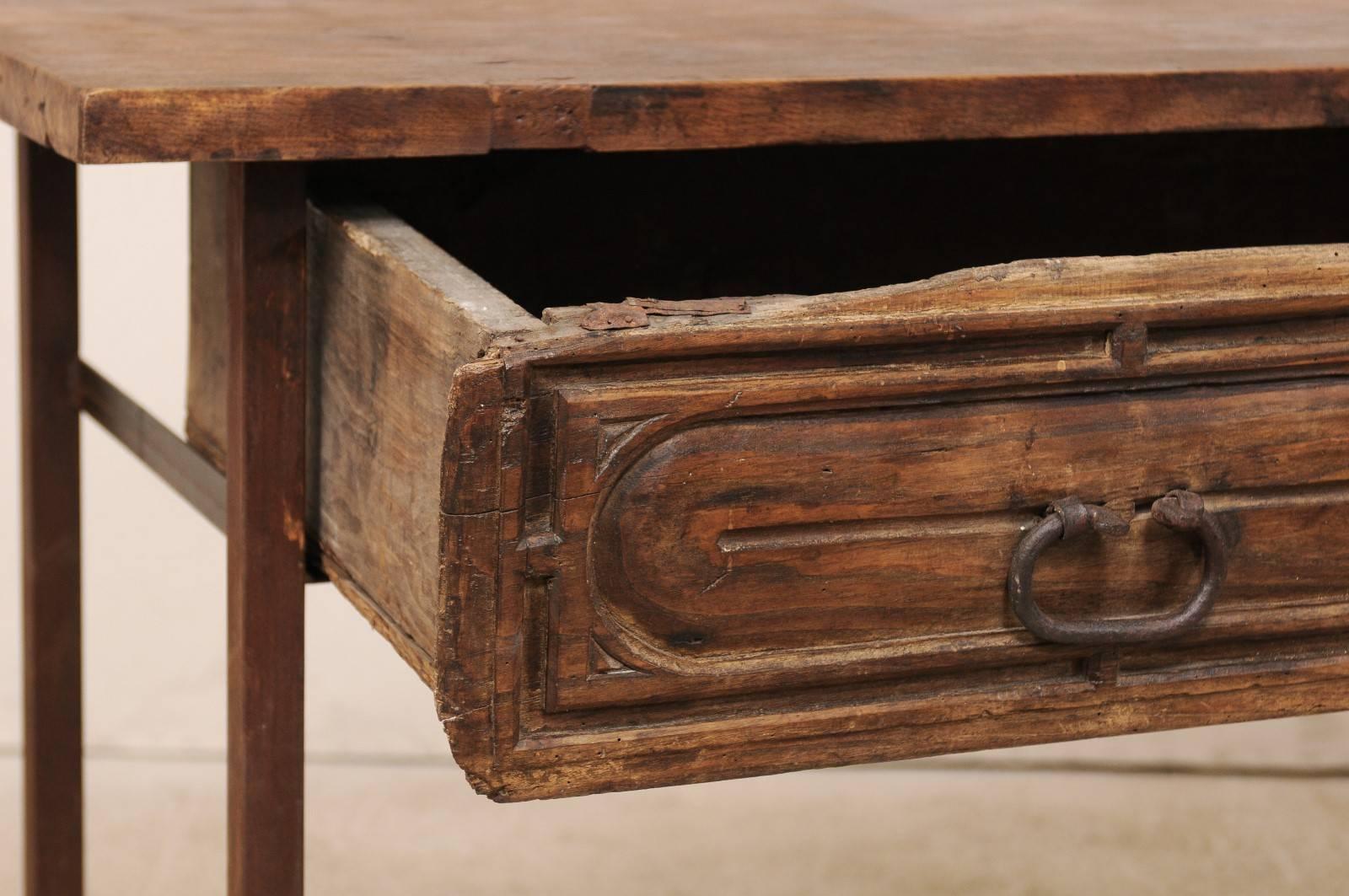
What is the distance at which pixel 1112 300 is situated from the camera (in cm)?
100

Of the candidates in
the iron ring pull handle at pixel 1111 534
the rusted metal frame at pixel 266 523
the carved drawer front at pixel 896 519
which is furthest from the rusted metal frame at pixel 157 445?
the iron ring pull handle at pixel 1111 534

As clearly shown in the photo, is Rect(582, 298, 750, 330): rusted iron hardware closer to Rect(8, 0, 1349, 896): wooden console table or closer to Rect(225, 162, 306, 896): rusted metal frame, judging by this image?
Rect(8, 0, 1349, 896): wooden console table

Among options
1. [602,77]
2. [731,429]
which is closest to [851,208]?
[602,77]

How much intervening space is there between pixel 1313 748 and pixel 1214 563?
1.46 meters

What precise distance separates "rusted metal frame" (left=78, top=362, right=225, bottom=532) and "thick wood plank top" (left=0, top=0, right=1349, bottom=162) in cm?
28

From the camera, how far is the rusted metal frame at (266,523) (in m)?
1.07

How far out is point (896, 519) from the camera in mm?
997

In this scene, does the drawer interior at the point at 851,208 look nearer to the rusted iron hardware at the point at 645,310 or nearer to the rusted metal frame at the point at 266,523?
the rusted metal frame at the point at 266,523

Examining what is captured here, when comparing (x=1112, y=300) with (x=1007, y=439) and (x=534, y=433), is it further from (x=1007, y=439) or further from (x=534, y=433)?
(x=534, y=433)

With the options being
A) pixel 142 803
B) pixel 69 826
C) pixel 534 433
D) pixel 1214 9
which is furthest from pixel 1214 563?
pixel 142 803

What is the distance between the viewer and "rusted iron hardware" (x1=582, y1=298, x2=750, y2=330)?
91 cm

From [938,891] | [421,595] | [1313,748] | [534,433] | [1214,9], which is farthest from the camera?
[1313,748]

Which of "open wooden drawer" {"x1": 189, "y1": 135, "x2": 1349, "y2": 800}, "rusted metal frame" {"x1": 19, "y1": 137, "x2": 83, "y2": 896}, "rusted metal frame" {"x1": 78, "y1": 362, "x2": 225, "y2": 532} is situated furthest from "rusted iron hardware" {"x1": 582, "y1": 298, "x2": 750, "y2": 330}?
"rusted metal frame" {"x1": 19, "y1": 137, "x2": 83, "y2": 896}

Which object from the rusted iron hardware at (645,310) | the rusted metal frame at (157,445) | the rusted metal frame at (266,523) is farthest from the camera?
the rusted metal frame at (157,445)
